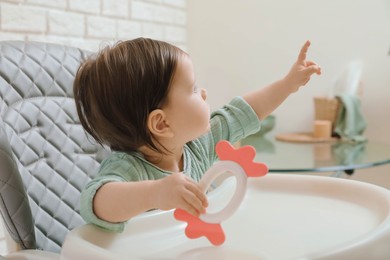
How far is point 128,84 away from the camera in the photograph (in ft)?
2.74

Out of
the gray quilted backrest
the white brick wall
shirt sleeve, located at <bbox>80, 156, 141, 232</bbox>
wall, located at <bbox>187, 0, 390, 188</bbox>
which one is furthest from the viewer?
wall, located at <bbox>187, 0, 390, 188</bbox>

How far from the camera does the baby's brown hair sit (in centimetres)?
84

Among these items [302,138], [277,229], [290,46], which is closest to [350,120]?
[302,138]

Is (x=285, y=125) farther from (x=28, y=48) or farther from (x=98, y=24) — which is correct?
(x=28, y=48)

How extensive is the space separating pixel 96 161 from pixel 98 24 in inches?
28.1

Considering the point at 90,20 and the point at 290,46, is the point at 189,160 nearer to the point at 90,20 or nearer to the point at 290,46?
the point at 90,20

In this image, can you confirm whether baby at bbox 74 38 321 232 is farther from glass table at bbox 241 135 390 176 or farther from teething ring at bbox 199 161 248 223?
glass table at bbox 241 135 390 176

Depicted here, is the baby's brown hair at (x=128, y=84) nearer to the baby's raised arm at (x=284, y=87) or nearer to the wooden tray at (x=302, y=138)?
the baby's raised arm at (x=284, y=87)

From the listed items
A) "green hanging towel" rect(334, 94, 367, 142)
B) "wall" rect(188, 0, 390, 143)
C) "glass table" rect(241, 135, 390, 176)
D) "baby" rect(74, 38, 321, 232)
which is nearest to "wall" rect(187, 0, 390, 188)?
"wall" rect(188, 0, 390, 143)

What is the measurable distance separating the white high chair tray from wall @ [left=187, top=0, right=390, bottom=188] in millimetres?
1361

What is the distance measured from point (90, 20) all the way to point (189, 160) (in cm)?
86

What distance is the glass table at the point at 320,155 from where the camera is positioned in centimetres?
164

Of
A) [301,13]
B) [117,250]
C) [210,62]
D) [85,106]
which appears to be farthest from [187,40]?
[117,250]

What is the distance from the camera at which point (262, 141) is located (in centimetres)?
222
